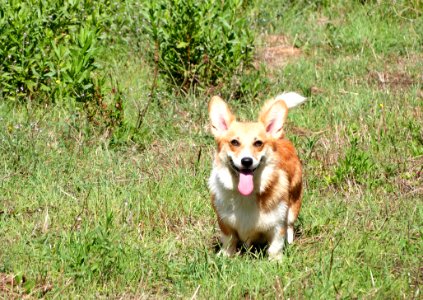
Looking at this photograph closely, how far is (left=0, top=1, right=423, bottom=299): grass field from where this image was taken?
5668 mm

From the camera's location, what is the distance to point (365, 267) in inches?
228

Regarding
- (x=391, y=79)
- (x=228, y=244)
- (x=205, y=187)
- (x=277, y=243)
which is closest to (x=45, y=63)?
(x=205, y=187)

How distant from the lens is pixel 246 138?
6.09 metres

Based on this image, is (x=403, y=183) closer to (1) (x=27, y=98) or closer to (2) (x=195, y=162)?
(2) (x=195, y=162)

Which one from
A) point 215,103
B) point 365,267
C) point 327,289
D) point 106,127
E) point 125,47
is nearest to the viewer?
point 327,289

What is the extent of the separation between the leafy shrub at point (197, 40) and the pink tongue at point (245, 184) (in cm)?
306

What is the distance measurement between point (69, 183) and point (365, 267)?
255cm

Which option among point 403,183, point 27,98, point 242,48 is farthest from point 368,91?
point 27,98

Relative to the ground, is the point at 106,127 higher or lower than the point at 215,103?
lower

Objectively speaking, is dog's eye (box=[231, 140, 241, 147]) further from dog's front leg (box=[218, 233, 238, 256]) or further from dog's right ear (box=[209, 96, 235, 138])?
dog's front leg (box=[218, 233, 238, 256])

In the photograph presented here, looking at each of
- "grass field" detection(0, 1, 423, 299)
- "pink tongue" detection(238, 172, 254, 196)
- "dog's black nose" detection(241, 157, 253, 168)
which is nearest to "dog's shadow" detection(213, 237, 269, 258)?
"grass field" detection(0, 1, 423, 299)

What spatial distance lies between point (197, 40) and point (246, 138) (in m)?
3.07

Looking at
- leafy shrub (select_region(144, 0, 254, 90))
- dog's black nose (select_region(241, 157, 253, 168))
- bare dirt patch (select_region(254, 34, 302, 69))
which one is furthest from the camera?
bare dirt patch (select_region(254, 34, 302, 69))

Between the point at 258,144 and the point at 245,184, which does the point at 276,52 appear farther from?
the point at 245,184
